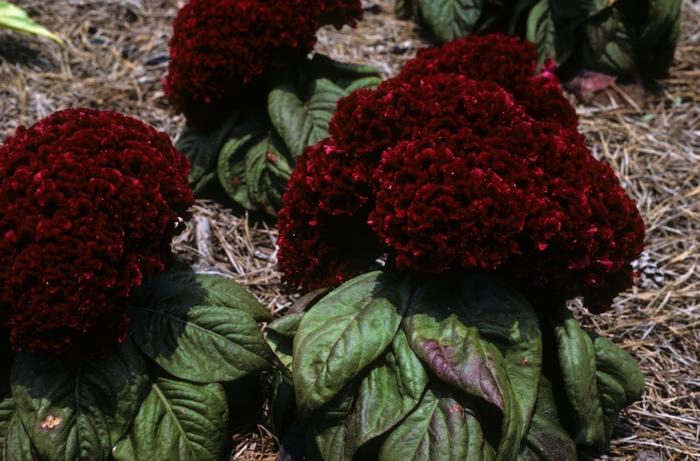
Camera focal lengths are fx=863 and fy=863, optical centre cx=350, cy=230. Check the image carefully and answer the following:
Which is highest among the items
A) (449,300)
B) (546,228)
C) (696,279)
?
(546,228)

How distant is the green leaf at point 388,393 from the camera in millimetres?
2715

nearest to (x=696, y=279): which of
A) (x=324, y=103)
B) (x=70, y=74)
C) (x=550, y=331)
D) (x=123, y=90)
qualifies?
(x=550, y=331)

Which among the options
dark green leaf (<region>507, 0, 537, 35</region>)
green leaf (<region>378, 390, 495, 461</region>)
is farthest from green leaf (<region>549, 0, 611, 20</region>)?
green leaf (<region>378, 390, 495, 461</region>)

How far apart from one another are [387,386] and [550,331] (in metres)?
0.64

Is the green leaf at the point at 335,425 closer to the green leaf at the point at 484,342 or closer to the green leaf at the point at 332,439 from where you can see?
the green leaf at the point at 332,439

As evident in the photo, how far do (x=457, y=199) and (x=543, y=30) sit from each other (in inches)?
107

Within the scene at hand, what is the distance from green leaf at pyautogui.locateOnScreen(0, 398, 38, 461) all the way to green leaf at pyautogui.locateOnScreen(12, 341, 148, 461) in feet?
0.24

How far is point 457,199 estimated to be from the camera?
267cm

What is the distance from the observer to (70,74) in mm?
5094

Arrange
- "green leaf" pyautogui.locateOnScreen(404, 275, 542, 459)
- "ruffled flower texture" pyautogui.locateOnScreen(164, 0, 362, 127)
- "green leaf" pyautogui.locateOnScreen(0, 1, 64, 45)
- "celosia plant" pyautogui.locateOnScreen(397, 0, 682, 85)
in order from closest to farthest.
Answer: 1. "green leaf" pyautogui.locateOnScreen(404, 275, 542, 459)
2. "ruffled flower texture" pyautogui.locateOnScreen(164, 0, 362, 127)
3. "green leaf" pyautogui.locateOnScreen(0, 1, 64, 45)
4. "celosia plant" pyautogui.locateOnScreen(397, 0, 682, 85)

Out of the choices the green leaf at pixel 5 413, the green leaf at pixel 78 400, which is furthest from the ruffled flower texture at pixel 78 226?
the green leaf at pixel 5 413

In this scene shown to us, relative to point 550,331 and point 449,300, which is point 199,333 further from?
point 550,331

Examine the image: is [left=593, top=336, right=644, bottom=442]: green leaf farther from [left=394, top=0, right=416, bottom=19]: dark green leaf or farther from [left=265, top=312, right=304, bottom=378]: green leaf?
[left=394, top=0, right=416, bottom=19]: dark green leaf

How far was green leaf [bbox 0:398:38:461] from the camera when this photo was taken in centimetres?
284
